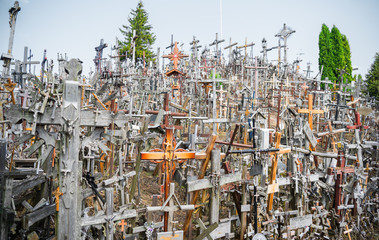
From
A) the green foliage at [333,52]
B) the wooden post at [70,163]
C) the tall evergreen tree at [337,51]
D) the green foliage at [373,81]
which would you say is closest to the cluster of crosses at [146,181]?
the wooden post at [70,163]

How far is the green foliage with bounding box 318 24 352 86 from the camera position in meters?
30.9

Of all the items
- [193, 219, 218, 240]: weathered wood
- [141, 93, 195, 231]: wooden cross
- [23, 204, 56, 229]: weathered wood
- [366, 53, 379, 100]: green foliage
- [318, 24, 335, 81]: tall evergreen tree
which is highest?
[318, 24, 335, 81]: tall evergreen tree

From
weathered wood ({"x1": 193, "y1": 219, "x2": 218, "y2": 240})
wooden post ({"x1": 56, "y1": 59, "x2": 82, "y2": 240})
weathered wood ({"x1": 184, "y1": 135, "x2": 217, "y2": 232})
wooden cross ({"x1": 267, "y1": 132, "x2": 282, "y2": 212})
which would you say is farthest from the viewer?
wooden cross ({"x1": 267, "y1": 132, "x2": 282, "y2": 212})

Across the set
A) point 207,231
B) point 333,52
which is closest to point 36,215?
point 207,231

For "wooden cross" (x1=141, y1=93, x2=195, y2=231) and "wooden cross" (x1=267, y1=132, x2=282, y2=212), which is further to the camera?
"wooden cross" (x1=267, y1=132, x2=282, y2=212)

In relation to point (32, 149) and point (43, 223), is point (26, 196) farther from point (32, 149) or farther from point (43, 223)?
point (32, 149)

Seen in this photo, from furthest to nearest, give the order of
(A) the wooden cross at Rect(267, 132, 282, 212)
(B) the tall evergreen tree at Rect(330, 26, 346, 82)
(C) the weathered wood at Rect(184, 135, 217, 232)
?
(B) the tall evergreen tree at Rect(330, 26, 346, 82) → (A) the wooden cross at Rect(267, 132, 282, 212) → (C) the weathered wood at Rect(184, 135, 217, 232)

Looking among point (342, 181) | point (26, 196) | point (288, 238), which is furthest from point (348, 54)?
point (26, 196)

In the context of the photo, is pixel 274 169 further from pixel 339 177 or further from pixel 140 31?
pixel 140 31

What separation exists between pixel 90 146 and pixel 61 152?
249 cm

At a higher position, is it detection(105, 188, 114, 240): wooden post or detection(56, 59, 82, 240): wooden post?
detection(56, 59, 82, 240): wooden post

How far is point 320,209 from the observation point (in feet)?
26.3

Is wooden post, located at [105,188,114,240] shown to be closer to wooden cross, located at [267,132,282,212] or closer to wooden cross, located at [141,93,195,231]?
wooden cross, located at [141,93,195,231]

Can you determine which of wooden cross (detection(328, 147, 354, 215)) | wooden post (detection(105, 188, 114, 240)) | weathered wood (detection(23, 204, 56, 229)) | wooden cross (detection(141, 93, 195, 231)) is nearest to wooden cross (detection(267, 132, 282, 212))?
wooden cross (detection(328, 147, 354, 215))
